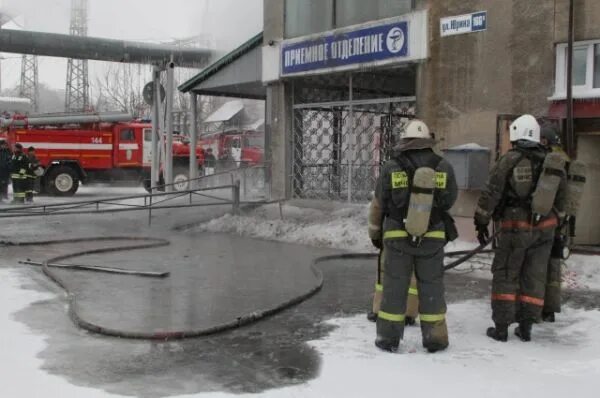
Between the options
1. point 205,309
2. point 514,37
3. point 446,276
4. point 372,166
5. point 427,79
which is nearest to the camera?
point 205,309

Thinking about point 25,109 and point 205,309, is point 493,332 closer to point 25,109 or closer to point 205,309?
point 205,309

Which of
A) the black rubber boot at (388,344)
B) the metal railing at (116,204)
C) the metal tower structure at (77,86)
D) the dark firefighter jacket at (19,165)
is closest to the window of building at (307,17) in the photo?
the metal railing at (116,204)

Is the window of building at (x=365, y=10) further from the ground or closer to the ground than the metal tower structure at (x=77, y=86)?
→ closer to the ground

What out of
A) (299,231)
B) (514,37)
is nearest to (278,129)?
(299,231)

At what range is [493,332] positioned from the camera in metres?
5.42

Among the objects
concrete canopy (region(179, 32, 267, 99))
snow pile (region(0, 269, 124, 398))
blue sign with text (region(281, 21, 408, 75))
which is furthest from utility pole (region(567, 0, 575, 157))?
concrete canopy (region(179, 32, 267, 99))

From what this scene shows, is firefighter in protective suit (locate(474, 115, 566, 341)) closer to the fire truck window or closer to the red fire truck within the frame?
the red fire truck

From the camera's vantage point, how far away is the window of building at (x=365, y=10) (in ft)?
35.7

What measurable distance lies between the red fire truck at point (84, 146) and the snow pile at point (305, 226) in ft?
26.6

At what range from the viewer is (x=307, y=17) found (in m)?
12.6

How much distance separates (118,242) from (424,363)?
24.1 feet

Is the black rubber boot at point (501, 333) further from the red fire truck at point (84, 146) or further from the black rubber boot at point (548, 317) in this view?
the red fire truck at point (84, 146)

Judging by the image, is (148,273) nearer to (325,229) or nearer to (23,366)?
(23,366)

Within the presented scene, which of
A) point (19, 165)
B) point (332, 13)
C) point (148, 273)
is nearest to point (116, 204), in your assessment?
point (332, 13)
